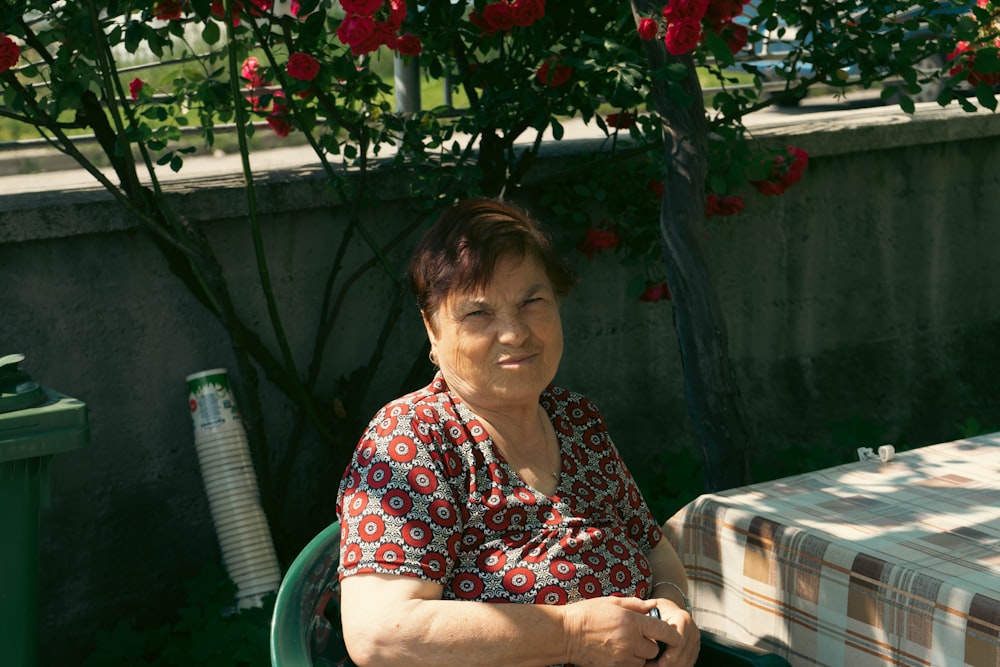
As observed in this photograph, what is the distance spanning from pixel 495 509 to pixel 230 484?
176 cm

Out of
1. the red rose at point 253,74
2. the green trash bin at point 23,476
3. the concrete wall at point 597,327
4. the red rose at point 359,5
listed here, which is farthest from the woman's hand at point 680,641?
the red rose at point 253,74

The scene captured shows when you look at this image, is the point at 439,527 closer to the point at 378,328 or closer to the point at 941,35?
the point at 378,328

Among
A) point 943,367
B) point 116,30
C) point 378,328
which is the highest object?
point 116,30

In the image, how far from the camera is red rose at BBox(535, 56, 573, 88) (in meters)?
3.56

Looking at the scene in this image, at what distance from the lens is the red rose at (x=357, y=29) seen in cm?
322

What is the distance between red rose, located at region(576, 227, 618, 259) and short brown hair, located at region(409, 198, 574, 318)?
1.91m

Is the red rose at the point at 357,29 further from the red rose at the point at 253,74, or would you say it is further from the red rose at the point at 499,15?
the red rose at the point at 253,74

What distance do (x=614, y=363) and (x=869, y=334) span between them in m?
1.25

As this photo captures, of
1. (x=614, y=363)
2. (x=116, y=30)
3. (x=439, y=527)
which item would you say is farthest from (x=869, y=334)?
(x=439, y=527)

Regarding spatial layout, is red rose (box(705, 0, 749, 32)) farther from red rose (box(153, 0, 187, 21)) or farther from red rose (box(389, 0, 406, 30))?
red rose (box(153, 0, 187, 21))

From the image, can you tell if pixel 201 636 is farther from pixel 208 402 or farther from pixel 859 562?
pixel 859 562

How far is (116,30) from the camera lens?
3439 millimetres

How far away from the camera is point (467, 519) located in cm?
201

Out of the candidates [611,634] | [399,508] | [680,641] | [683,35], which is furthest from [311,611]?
[683,35]
